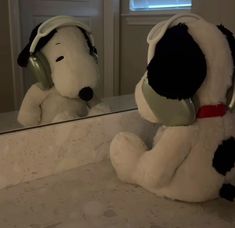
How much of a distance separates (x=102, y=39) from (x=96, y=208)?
400 mm

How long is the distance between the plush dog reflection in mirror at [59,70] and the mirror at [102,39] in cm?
1

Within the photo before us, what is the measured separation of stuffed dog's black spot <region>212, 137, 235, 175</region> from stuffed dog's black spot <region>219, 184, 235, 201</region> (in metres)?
0.03

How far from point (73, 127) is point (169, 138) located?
0.24 metres

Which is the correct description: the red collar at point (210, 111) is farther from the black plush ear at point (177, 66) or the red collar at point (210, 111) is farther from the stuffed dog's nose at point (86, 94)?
the stuffed dog's nose at point (86, 94)

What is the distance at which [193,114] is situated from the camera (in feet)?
2.14

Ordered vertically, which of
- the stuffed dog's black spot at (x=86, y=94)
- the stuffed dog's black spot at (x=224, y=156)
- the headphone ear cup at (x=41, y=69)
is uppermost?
the headphone ear cup at (x=41, y=69)

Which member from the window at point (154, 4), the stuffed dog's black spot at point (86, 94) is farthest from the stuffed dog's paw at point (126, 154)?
the window at point (154, 4)

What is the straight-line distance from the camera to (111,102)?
90 cm

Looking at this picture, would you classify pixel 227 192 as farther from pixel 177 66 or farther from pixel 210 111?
pixel 177 66

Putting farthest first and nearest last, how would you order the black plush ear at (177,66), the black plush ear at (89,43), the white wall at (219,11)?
the white wall at (219,11)
the black plush ear at (89,43)
the black plush ear at (177,66)

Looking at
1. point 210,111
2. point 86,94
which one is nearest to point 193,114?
point 210,111

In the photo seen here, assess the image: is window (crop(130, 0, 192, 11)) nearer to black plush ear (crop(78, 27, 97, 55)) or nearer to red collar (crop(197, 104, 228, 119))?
black plush ear (crop(78, 27, 97, 55))

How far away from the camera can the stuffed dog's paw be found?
2.41 feet

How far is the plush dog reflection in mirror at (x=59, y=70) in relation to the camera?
2.51ft
